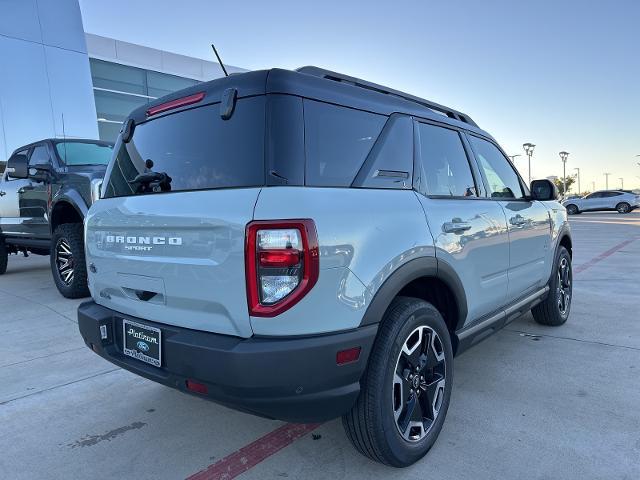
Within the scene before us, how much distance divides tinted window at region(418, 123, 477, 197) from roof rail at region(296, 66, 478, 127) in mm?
246

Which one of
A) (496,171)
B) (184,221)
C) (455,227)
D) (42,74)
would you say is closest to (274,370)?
(184,221)

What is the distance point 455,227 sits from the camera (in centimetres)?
266

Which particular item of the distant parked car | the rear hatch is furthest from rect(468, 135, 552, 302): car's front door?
the distant parked car

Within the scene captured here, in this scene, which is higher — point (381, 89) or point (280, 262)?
point (381, 89)

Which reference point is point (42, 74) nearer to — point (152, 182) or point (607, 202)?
point (152, 182)

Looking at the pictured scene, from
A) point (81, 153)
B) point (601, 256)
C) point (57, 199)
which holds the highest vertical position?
point (81, 153)

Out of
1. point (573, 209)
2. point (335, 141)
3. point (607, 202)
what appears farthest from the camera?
point (573, 209)

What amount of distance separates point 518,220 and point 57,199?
5.38 m

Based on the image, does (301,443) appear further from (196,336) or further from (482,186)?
(482,186)

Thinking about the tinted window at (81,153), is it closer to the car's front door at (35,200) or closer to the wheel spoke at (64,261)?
the car's front door at (35,200)

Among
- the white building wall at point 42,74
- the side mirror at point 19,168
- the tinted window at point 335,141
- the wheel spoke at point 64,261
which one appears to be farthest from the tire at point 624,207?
the tinted window at point 335,141

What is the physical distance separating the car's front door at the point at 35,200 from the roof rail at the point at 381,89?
5.27m

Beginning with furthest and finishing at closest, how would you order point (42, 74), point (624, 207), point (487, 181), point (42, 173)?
point (624, 207)
point (42, 74)
point (42, 173)
point (487, 181)

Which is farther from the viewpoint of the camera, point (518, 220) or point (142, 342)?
point (518, 220)
